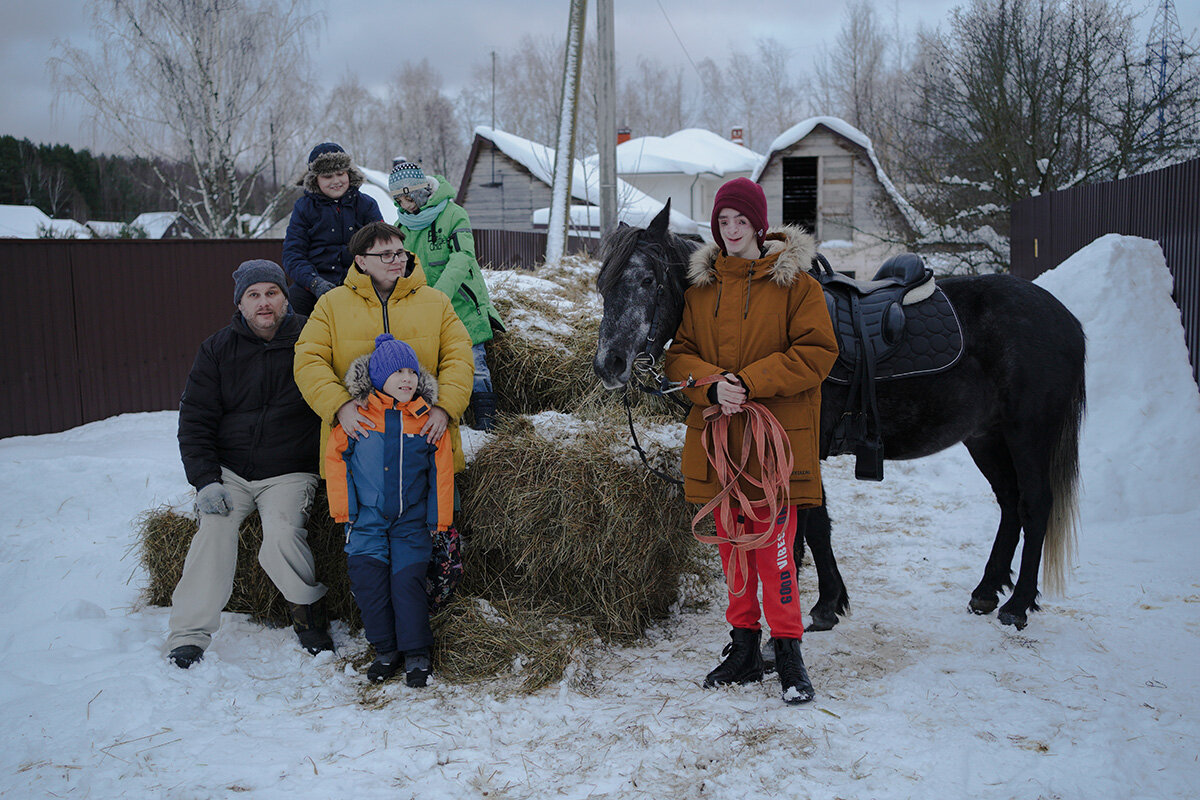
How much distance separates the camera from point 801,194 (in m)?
21.7

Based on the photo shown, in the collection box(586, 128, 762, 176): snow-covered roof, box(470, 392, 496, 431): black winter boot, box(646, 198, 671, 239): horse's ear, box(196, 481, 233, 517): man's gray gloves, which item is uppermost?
box(586, 128, 762, 176): snow-covered roof

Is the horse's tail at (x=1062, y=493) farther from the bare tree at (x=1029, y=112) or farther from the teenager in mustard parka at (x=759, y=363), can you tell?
the bare tree at (x=1029, y=112)

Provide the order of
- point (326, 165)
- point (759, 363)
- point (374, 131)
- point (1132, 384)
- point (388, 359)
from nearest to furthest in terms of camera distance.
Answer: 1. point (759, 363)
2. point (388, 359)
3. point (326, 165)
4. point (1132, 384)
5. point (374, 131)

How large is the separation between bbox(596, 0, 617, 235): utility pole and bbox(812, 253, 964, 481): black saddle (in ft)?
18.1

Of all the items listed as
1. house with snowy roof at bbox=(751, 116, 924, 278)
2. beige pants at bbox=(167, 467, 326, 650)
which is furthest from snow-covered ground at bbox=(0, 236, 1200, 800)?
house with snowy roof at bbox=(751, 116, 924, 278)

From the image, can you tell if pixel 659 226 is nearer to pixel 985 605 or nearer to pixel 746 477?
pixel 746 477

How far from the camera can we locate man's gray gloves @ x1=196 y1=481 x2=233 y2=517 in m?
2.99

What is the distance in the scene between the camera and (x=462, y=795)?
2.17 metres

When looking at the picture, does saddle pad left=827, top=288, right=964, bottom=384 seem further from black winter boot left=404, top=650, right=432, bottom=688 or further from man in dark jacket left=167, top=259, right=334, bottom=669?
man in dark jacket left=167, top=259, right=334, bottom=669

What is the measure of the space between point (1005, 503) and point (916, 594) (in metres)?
0.63

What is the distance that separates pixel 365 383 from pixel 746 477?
1524 millimetres

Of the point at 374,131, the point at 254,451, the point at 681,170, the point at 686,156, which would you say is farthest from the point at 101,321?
the point at 374,131

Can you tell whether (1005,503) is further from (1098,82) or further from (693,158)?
(693,158)

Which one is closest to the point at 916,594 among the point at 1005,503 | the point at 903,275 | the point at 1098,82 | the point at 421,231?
the point at 1005,503
